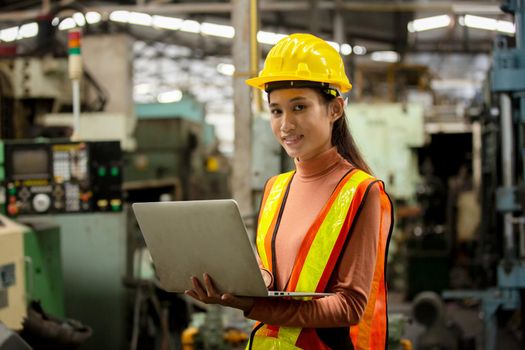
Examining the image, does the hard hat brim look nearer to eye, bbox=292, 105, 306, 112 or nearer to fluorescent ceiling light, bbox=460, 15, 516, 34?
eye, bbox=292, 105, 306, 112

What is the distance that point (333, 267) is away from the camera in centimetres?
145

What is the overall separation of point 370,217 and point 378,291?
0.18 metres

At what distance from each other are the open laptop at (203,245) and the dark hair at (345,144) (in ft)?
1.19

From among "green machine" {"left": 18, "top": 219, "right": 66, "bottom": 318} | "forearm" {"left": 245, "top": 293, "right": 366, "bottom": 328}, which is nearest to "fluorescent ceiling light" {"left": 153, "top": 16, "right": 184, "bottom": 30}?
"green machine" {"left": 18, "top": 219, "right": 66, "bottom": 318}

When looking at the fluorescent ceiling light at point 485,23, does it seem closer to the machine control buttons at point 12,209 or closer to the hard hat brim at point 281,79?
the machine control buttons at point 12,209

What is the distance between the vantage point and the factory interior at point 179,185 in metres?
3.38

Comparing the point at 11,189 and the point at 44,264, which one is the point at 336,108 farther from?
the point at 11,189

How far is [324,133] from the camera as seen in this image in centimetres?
154

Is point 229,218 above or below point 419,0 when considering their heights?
below

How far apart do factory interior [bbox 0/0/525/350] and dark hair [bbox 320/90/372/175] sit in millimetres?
249

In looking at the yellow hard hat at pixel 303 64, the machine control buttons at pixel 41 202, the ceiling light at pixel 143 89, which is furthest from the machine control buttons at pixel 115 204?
the ceiling light at pixel 143 89

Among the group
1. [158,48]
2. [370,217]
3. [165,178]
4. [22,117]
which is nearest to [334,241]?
[370,217]

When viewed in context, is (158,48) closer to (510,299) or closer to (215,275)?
(510,299)

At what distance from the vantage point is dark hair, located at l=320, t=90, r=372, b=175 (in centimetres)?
161
